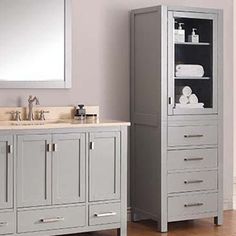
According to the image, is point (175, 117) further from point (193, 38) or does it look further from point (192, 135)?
point (193, 38)

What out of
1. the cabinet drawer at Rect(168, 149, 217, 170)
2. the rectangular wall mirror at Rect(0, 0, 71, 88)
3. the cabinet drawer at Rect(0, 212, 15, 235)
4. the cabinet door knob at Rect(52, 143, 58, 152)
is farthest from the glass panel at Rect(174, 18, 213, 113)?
the cabinet drawer at Rect(0, 212, 15, 235)

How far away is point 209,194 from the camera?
17.4 ft

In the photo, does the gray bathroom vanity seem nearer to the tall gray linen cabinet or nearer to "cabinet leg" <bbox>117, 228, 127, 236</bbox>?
"cabinet leg" <bbox>117, 228, 127, 236</bbox>

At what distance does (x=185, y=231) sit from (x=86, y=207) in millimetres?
944

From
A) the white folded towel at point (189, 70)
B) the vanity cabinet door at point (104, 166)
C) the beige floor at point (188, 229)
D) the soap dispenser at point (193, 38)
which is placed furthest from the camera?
the soap dispenser at point (193, 38)

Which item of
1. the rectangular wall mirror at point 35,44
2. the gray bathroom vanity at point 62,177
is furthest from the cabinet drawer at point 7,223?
the rectangular wall mirror at point 35,44

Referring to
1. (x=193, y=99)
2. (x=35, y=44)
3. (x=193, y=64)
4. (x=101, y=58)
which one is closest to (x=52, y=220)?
(x=35, y=44)

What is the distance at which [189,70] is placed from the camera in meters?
5.23

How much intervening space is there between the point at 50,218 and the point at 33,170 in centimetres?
36

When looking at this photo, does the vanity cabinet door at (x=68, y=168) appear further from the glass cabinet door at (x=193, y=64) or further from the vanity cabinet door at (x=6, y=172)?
the glass cabinet door at (x=193, y=64)

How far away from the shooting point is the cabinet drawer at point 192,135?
5117mm

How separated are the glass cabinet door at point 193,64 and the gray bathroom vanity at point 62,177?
647 mm

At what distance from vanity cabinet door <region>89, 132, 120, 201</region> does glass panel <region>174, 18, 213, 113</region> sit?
0.71 m

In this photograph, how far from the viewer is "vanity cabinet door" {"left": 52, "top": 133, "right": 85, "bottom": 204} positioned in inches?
179
